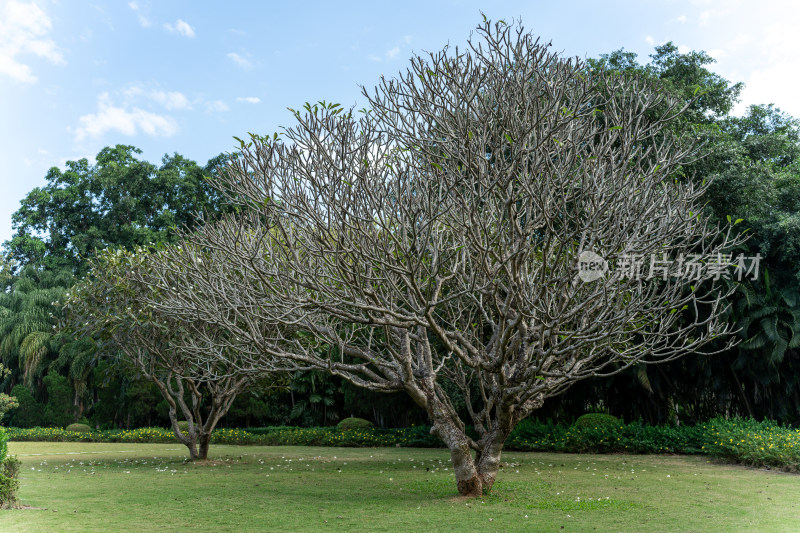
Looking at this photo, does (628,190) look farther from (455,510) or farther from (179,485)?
(179,485)

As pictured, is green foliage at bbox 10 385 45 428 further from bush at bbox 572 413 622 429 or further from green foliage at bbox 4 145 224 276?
A: bush at bbox 572 413 622 429

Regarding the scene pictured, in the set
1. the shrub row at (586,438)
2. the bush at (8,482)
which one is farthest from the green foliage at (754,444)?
the bush at (8,482)

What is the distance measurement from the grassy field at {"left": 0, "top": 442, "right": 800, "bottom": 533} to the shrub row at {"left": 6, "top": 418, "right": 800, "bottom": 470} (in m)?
0.59

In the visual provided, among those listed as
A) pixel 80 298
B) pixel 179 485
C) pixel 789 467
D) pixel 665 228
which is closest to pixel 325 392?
pixel 80 298

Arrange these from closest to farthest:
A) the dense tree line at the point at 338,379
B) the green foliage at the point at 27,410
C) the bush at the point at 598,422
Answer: the dense tree line at the point at 338,379 → the bush at the point at 598,422 → the green foliage at the point at 27,410

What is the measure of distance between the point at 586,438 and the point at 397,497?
8558mm

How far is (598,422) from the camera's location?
620 inches

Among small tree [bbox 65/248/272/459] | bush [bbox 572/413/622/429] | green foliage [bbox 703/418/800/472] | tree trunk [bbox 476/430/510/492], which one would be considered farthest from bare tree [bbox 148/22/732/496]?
bush [bbox 572/413/622/429]

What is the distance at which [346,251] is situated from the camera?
232 inches

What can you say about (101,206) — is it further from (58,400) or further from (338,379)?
(338,379)

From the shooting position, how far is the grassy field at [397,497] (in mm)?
6340

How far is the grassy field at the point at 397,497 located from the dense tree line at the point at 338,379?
9.28 ft

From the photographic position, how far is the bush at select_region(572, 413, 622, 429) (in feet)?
50.5

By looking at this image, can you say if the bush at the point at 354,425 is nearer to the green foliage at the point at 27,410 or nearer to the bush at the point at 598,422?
the bush at the point at 598,422
